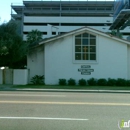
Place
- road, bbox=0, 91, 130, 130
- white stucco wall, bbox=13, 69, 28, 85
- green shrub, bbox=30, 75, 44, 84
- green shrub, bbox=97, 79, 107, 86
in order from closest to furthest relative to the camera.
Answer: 1. road, bbox=0, 91, 130, 130
2. white stucco wall, bbox=13, 69, 28, 85
3. green shrub, bbox=97, 79, 107, 86
4. green shrub, bbox=30, 75, 44, 84

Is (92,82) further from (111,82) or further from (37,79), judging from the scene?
(37,79)

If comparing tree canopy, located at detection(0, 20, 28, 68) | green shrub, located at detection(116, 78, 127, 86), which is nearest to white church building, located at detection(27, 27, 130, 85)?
green shrub, located at detection(116, 78, 127, 86)

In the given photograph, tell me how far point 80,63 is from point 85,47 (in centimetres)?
186

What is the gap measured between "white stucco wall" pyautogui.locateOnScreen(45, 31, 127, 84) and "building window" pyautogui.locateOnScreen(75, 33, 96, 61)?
57cm

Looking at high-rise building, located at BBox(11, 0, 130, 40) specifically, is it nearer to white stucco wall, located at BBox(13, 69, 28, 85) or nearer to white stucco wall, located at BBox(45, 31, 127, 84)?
white stucco wall, located at BBox(45, 31, 127, 84)

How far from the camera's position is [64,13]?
316 ft

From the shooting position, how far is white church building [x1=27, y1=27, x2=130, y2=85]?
2677 centimetres

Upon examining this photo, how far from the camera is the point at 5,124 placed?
7395mm

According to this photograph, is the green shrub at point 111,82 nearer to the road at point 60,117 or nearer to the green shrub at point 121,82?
the green shrub at point 121,82

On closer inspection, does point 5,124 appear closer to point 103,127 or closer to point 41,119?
point 41,119

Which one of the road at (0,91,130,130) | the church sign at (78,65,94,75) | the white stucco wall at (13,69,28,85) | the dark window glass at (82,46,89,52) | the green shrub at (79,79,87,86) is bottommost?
the road at (0,91,130,130)

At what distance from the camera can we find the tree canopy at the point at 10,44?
906 inches

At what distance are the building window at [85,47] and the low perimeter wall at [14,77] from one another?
5.85 metres

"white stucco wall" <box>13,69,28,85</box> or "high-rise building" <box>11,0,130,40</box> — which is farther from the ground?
"high-rise building" <box>11,0,130,40</box>
